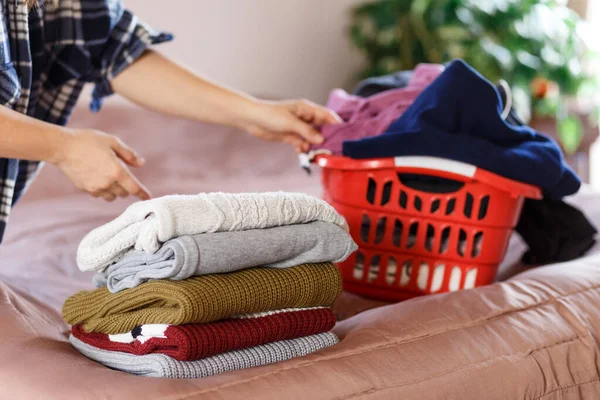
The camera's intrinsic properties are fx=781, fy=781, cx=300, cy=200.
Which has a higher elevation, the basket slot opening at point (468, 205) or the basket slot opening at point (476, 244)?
the basket slot opening at point (468, 205)

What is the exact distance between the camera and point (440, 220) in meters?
1.29

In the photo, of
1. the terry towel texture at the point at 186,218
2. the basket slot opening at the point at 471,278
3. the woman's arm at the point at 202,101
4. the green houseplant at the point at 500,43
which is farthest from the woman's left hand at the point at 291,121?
the green houseplant at the point at 500,43

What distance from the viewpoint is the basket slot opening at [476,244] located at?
130 centimetres

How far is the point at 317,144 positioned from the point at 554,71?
191 cm

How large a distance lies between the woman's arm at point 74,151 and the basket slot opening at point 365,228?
16.8 inches

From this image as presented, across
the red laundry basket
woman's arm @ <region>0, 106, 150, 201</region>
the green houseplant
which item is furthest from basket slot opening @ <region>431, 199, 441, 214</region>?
the green houseplant

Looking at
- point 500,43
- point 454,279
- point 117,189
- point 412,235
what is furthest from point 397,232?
point 500,43

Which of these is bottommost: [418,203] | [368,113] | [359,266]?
[359,266]

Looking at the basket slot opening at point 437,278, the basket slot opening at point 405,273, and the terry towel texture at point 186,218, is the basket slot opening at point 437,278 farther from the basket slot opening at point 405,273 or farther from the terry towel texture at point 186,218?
the terry towel texture at point 186,218

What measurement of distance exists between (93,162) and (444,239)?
618 millimetres

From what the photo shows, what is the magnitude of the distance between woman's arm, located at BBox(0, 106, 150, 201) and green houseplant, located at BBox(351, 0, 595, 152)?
203 cm

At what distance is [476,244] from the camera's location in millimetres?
1329

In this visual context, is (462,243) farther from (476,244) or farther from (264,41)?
(264,41)

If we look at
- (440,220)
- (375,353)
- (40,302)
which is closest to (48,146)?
(40,302)
